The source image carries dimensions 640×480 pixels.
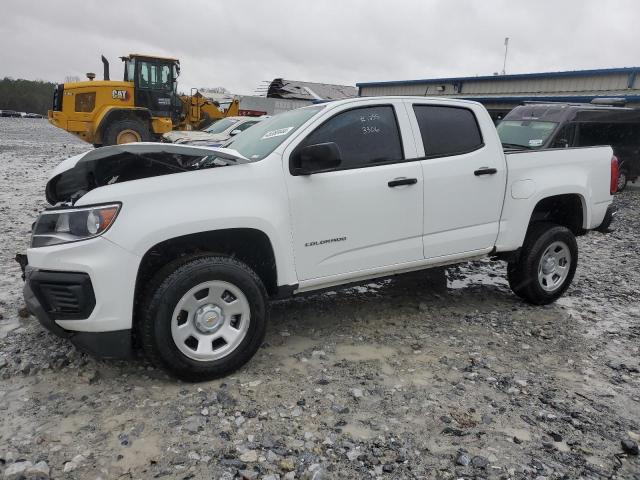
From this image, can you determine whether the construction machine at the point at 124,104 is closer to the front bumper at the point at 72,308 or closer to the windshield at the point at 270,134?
the windshield at the point at 270,134

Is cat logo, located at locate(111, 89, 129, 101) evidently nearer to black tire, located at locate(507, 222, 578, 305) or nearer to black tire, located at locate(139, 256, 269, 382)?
black tire, located at locate(507, 222, 578, 305)

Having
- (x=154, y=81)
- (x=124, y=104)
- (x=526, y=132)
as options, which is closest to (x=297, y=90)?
(x=154, y=81)

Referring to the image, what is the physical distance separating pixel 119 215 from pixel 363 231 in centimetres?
173

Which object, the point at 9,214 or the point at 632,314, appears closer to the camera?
the point at 632,314

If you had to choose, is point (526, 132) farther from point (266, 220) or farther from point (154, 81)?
point (154, 81)

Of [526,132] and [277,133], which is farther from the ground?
[526,132]

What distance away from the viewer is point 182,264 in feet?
10.7

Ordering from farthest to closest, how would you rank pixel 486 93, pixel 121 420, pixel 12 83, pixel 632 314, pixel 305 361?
pixel 12 83 → pixel 486 93 → pixel 632 314 → pixel 305 361 → pixel 121 420

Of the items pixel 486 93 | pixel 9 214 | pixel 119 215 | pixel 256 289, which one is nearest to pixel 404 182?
pixel 256 289

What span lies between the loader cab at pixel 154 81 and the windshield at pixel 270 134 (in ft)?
45.2

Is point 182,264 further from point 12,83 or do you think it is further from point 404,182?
point 12,83

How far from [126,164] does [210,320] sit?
4.49ft

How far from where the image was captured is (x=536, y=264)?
485 cm

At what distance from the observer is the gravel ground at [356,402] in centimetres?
266
